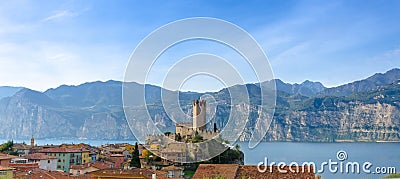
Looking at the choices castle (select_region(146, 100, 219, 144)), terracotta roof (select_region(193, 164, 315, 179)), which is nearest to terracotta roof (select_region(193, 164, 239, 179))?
terracotta roof (select_region(193, 164, 315, 179))

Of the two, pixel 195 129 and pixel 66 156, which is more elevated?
pixel 195 129

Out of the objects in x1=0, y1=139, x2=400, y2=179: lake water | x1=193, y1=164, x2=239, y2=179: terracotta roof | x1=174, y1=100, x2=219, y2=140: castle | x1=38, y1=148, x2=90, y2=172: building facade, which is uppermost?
x1=174, y1=100, x2=219, y2=140: castle

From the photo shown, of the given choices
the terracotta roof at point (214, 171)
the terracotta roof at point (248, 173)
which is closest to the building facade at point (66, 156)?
the terracotta roof at point (214, 171)

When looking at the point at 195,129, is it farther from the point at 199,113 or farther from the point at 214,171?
the point at 214,171

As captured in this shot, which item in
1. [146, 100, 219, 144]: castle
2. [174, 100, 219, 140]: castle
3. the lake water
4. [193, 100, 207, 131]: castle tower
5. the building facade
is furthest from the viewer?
[193, 100, 207, 131]: castle tower

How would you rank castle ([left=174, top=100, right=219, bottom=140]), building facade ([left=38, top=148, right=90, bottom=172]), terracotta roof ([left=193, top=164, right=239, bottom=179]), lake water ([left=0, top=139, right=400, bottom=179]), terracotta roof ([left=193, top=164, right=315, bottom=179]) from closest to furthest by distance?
terracotta roof ([left=193, top=164, right=315, bottom=179])
terracotta roof ([left=193, top=164, right=239, bottom=179])
lake water ([left=0, top=139, right=400, bottom=179])
building facade ([left=38, top=148, right=90, bottom=172])
castle ([left=174, top=100, right=219, bottom=140])

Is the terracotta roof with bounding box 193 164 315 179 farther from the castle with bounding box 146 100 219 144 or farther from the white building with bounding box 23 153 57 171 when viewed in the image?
the castle with bounding box 146 100 219 144

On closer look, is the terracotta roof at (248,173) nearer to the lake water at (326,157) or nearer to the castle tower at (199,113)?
the lake water at (326,157)

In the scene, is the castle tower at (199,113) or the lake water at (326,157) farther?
the castle tower at (199,113)

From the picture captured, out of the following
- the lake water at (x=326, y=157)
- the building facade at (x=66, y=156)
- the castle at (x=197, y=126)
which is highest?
the castle at (x=197, y=126)

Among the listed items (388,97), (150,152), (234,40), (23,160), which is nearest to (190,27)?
(234,40)

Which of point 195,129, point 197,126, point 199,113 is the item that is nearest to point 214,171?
point 195,129

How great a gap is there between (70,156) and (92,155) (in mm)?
3835

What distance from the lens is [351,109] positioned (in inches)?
6063
